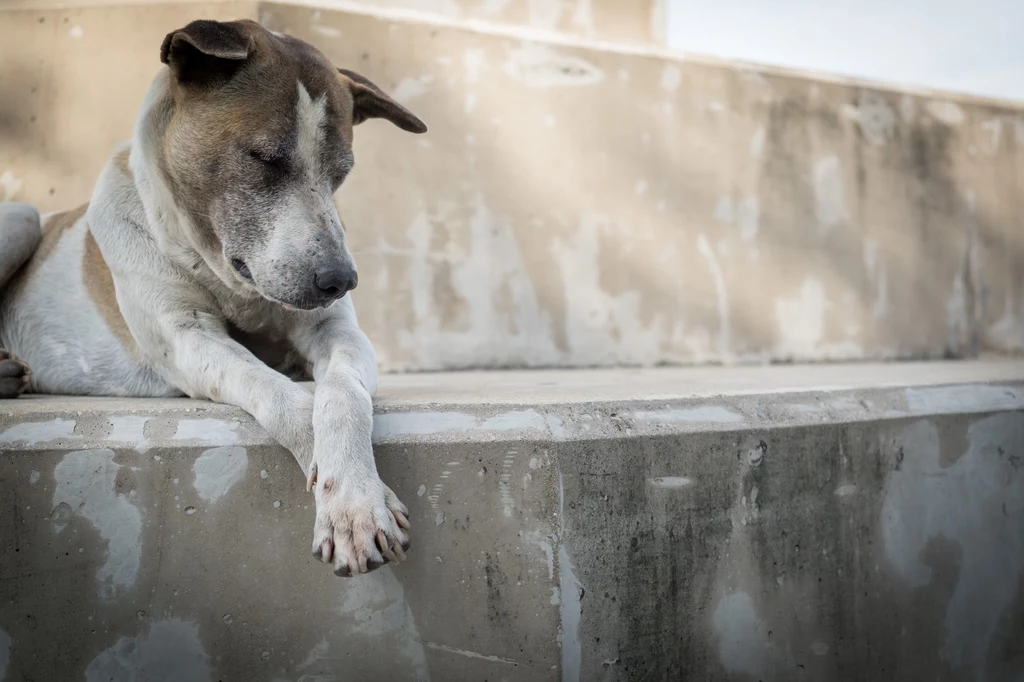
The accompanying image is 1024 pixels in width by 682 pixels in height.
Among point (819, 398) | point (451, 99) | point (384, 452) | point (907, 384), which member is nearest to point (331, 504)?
point (384, 452)

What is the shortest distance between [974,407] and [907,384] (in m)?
0.21

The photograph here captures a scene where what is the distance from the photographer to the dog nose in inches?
77.4

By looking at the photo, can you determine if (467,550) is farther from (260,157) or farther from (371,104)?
(371,104)

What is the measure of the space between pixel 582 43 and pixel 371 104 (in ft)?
7.44

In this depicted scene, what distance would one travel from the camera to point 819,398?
2.38m

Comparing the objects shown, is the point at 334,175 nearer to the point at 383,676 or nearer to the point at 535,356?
the point at 383,676

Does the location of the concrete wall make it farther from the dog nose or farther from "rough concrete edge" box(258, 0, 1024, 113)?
the dog nose

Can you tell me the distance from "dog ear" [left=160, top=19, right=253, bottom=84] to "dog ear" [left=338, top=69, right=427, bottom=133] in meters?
0.39

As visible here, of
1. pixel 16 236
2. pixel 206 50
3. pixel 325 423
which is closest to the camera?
pixel 325 423

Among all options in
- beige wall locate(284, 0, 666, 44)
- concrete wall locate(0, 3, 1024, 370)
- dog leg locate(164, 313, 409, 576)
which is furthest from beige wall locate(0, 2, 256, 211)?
dog leg locate(164, 313, 409, 576)

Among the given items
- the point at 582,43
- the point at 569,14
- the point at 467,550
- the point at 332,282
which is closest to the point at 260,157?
the point at 332,282

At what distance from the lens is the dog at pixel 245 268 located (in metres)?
1.79

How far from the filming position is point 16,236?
282cm

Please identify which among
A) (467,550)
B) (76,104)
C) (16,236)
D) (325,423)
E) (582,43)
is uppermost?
(582,43)
